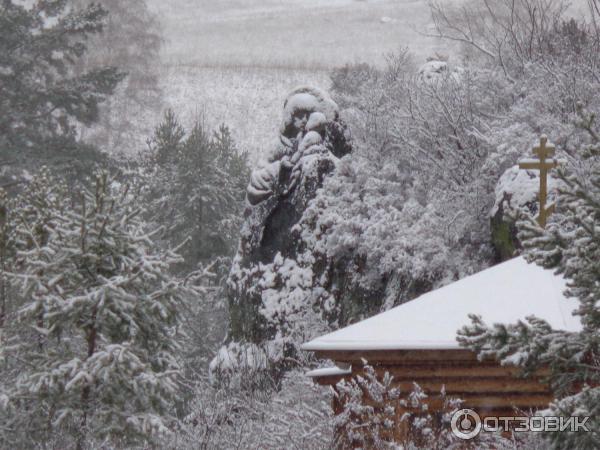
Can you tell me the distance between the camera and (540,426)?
487 cm

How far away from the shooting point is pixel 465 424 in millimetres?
8406

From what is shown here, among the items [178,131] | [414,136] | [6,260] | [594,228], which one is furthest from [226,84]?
[594,228]

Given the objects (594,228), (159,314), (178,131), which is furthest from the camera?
(178,131)

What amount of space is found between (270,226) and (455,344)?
11859mm

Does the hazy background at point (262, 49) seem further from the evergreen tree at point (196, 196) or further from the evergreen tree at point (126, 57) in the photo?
the evergreen tree at point (196, 196)

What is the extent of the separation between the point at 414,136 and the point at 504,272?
10092 mm

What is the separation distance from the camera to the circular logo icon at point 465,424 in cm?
815

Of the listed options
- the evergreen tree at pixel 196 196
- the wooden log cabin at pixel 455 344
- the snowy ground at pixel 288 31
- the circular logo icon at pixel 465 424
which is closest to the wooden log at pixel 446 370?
the wooden log cabin at pixel 455 344

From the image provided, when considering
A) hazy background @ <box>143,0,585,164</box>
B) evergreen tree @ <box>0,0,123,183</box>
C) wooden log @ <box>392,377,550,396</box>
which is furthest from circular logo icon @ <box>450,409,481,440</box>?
hazy background @ <box>143,0,585,164</box>

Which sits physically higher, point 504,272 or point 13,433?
point 504,272

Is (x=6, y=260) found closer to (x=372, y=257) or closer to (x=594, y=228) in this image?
(x=594, y=228)

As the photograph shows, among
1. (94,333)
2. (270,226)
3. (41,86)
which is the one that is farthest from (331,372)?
(41,86)

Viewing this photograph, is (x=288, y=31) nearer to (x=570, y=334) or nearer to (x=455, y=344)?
(x=455, y=344)

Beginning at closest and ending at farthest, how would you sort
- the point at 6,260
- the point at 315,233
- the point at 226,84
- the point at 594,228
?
the point at 594,228, the point at 6,260, the point at 315,233, the point at 226,84
